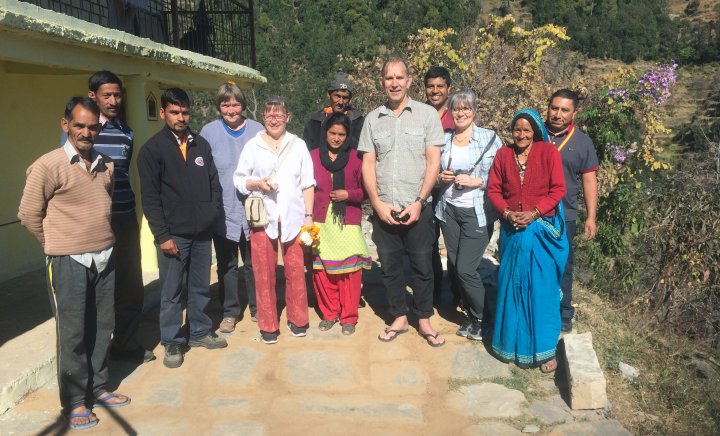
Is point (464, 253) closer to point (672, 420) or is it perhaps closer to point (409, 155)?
point (409, 155)

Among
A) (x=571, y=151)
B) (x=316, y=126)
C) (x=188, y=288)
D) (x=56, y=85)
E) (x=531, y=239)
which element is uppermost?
(x=56, y=85)

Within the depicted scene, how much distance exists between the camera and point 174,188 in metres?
3.55

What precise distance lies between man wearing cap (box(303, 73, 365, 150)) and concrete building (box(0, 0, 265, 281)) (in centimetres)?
152

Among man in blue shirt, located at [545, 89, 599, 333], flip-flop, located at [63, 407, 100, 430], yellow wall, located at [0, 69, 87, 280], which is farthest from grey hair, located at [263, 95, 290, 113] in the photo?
yellow wall, located at [0, 69, 87, 280]

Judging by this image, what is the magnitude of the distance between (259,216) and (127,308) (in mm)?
1004

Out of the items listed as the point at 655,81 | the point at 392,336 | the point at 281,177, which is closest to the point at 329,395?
the point at 392,336

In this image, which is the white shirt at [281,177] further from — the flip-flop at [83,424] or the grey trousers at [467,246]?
the flip-flop at [83,424]

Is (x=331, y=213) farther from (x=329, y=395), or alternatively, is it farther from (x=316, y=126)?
(x=329, y=395)

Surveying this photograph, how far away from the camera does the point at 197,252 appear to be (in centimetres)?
375

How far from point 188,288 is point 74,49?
1.88 m

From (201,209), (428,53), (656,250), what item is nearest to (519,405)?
(201,209)

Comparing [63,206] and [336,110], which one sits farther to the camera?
[336,110]

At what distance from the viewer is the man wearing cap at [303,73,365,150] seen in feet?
15.1

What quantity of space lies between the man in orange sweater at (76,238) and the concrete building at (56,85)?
1.12m
